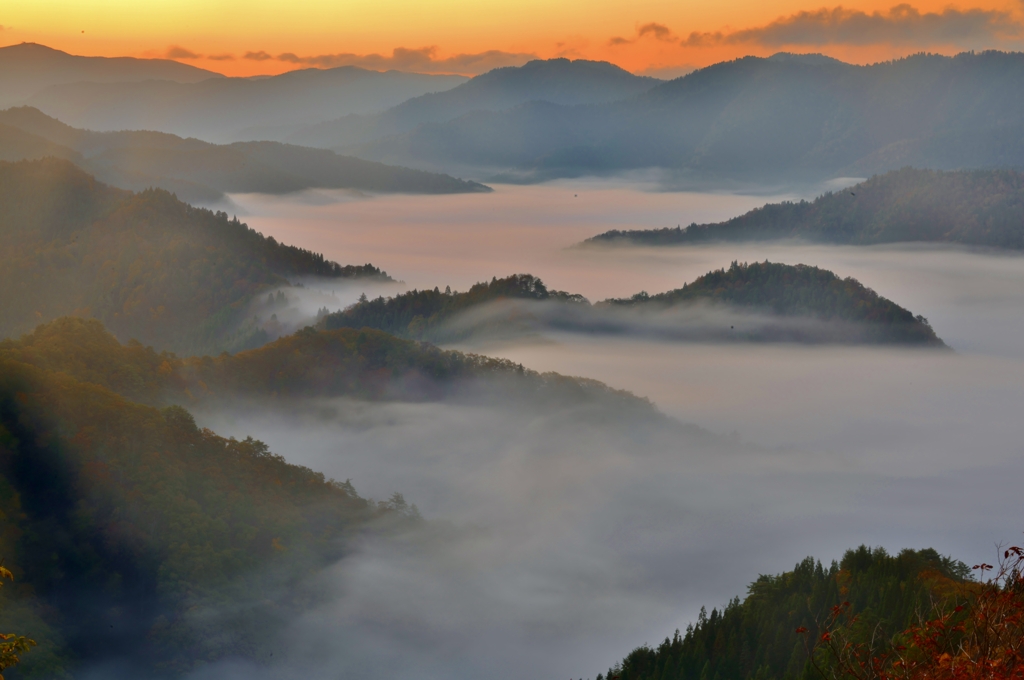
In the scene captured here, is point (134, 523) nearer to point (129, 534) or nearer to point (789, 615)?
point (129, 534)

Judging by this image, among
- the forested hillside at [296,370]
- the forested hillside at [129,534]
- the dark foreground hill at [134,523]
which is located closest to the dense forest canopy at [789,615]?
the dark foreground hill at [134,523]

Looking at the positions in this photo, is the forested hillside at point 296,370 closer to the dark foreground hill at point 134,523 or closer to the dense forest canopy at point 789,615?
the dark foreground hill at point 134,523

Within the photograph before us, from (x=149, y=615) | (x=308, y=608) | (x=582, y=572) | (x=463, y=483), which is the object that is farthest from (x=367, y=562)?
(x=463, y=483)

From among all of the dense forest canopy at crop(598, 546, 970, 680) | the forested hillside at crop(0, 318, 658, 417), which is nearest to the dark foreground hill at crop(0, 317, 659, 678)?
the forested hillside at crop(0, 318, 658, 417)

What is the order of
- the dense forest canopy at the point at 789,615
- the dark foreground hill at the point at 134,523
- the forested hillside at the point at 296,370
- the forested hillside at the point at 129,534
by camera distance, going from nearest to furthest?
the dense forest canopy at the point at 789,615 → the forested hillside at the point at 129,534 → the dark foreground hill at the point at 134,523 → the forested hillside at the point at 296,370

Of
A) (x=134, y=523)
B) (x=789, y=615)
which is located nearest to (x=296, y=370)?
(x=134, y=523)

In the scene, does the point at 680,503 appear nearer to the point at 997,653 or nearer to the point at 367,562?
the point at 367,562

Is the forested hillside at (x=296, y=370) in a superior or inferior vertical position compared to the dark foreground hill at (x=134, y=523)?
superior

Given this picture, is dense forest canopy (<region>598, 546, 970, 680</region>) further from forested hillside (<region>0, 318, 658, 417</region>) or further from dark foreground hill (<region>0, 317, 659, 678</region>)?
forested hillside (<region>0, 318, 658, 417</region>)
